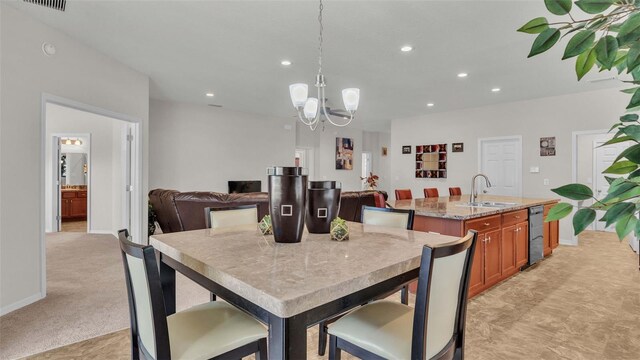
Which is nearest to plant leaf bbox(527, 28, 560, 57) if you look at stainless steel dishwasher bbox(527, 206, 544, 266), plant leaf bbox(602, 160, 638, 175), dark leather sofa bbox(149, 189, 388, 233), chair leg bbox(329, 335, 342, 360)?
plant leaf bbox(602, 160, 638, 175)

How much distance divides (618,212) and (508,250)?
11.2ft

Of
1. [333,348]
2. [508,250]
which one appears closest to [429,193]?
[508,250]

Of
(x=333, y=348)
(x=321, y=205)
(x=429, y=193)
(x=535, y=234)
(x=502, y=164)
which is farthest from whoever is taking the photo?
(x=502, y=164)

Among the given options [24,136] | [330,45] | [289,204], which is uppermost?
[330,45]

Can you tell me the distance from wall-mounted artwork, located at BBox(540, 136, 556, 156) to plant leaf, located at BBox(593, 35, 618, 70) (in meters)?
6.44

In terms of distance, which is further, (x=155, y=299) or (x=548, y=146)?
(x=548, y=146)

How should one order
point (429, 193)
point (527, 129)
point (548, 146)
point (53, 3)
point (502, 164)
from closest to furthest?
point (53, 3), point (429, 193), point (548, 146), point (527, 129), point (502, 164)

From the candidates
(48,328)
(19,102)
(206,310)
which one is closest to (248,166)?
(19,102)

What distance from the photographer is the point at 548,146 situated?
5.79m

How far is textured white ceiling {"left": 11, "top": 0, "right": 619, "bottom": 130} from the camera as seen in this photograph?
2.77m

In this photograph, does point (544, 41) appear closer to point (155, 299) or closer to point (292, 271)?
point (292, 271)

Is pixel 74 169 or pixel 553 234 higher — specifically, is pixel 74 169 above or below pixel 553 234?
above

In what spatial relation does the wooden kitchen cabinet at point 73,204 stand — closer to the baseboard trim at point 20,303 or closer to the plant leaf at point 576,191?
the baseboard trim at point 20,303

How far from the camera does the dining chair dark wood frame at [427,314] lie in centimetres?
102
